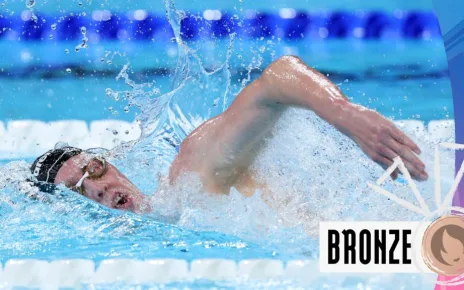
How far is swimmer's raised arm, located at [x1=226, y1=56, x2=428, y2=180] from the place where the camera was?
0.96 m

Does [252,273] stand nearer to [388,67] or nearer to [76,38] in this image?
[388,67]

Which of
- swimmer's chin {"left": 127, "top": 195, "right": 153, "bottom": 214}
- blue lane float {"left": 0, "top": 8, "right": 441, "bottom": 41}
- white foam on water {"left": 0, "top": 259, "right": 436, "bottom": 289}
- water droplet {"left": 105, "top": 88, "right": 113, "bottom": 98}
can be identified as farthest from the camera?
blue lane float {"left": 0, "top": 8, "right": 441, "bottom": 41}

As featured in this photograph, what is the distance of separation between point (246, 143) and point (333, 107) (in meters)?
0.31

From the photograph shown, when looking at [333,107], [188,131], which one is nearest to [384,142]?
[333,107]

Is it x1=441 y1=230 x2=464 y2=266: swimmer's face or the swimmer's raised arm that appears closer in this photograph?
the swimmer's raised arm

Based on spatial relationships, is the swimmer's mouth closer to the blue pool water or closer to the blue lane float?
the blue pool water

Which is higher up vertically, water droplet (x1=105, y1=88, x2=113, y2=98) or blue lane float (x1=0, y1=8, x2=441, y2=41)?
blue lane float (x1=0, y1=8, x2=441, y2=41)

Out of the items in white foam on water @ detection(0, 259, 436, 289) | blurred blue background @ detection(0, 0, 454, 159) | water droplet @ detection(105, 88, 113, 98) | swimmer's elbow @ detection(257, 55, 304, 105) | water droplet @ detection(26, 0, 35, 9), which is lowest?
white foam on water @ detection(0, 259, 436, 289)

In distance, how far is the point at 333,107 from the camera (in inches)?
42.1

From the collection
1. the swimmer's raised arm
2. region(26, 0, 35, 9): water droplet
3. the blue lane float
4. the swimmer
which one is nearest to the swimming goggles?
the swimmer

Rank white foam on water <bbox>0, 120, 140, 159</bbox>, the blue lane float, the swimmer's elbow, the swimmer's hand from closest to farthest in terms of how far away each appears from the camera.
Result: the swimmer's hand
the swimmer's elbow
white foam on water <bbox>0, 120, 140, 159</bbox>
the blue lane float

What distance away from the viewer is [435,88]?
267 cm

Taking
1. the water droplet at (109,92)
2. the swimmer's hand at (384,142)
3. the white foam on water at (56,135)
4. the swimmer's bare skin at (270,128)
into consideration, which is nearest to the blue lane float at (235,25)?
the water droplet at (109,92)

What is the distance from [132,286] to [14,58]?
1729 mm
